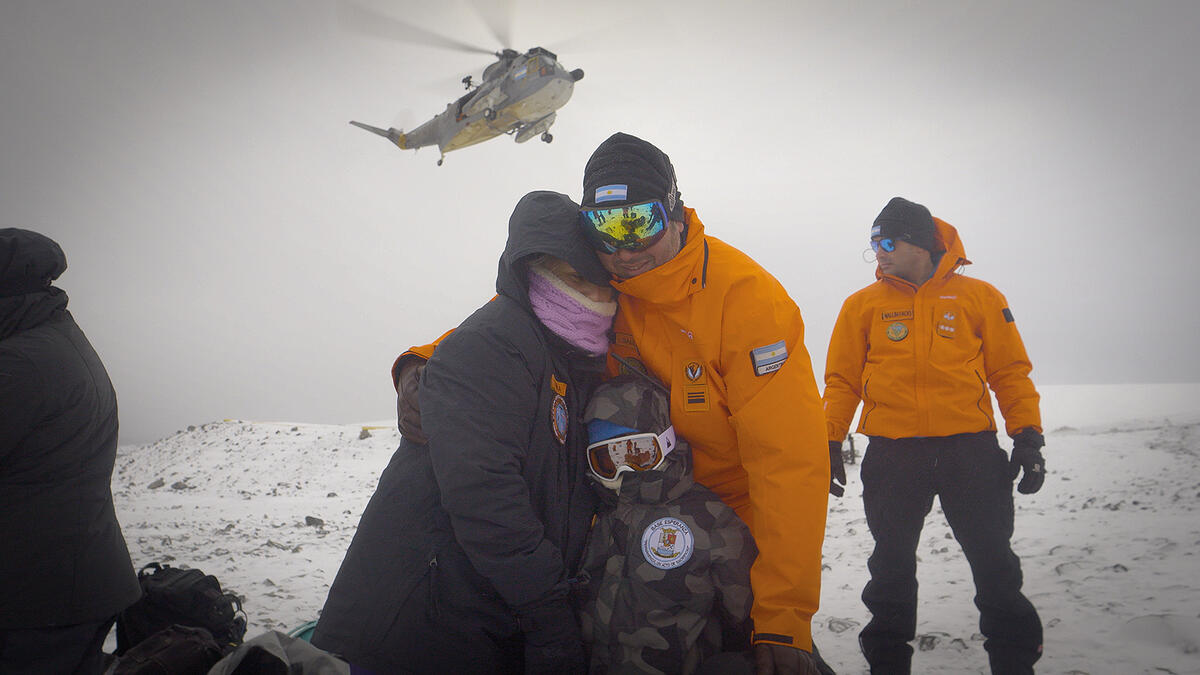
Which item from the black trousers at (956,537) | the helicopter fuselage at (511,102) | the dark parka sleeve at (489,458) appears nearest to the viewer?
the dark parka sleeve at (489,458)

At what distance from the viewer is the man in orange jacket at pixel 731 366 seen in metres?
1.59

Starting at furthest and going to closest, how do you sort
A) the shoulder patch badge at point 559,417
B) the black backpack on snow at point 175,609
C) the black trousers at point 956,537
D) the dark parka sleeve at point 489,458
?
the black trousers at point 956,537, the black backpack on snow at point 175,609, the shoulder patch badge at point 559,417, the dark parka sleeve at point 489,458

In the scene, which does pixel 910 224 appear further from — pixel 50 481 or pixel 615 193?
pixel 50 481

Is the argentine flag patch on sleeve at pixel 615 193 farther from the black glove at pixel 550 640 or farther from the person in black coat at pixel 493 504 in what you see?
the black glove at pixel 550 640

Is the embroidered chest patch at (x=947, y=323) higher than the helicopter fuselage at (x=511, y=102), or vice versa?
the helicopter fuselage at (x=511, y=102)

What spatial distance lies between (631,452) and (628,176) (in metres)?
0.79

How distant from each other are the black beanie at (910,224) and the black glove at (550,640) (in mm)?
2670

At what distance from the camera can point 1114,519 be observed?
5.19 meters

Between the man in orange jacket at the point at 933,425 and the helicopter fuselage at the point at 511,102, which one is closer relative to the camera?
the man in orange jacket at the point at 933,425

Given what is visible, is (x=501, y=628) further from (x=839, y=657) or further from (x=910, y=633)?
(x=839, y=657)

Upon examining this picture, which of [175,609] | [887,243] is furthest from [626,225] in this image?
[175,609]

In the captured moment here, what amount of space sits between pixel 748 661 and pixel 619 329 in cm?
100

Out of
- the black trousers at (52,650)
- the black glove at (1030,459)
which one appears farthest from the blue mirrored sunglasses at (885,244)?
the black trousers at (52,650)

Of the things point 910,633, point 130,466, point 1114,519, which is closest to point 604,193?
point 910,633
